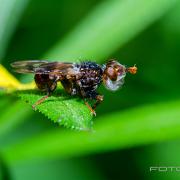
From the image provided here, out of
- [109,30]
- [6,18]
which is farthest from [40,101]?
[109,30]

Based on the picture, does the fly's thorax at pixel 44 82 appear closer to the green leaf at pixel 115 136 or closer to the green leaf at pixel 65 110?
the green leaf at pixel 65 110

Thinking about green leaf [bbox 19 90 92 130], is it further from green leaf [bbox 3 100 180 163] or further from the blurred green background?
green leaf [bbox 3 100 180 163]

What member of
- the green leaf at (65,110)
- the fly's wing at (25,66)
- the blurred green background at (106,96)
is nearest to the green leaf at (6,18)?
the blurred green background at (106,96)

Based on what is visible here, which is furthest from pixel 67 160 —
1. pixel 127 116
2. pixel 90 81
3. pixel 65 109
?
pixel 65 109

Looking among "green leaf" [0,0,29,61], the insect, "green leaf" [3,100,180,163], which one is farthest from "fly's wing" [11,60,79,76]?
"green leaf" [3,100,180,163]

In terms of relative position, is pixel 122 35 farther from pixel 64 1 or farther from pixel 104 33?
pixel 64 1
